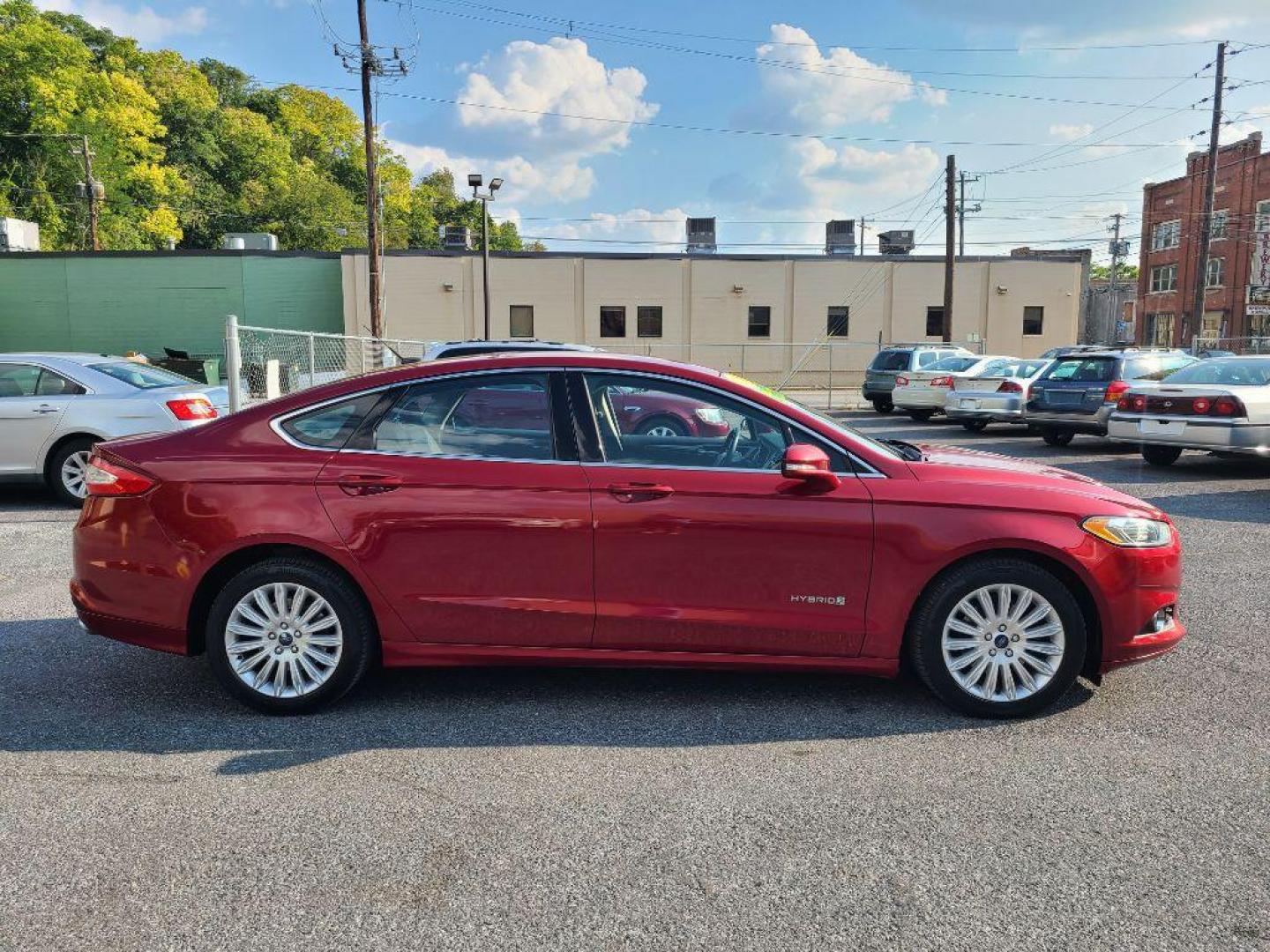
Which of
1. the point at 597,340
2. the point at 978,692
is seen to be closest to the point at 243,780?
the point at 978,692

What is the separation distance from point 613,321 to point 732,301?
4.92 m

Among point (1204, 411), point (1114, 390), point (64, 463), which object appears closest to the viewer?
point (64, 463)

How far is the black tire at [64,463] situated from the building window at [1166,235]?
56.0 meters

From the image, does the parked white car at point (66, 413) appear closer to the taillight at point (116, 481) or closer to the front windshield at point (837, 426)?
the taillight at point (116, 481)

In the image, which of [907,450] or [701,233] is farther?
[701,233]

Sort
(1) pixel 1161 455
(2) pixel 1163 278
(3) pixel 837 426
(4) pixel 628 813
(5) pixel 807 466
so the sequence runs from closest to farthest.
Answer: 1. (4) pixel 628 813
2. (5) pixel 807 466
3. (3) pixel 837 426
4. (1) pixel 1161 455
5. (2) pixel 1163 278

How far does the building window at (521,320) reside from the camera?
125ft

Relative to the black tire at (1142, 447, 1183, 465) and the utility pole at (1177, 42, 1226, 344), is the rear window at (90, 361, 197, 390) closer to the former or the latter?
the black tire at (1142, 447, 1183, 465)

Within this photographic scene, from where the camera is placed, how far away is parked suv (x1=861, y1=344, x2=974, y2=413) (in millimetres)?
22719

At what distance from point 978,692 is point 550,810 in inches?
77.9

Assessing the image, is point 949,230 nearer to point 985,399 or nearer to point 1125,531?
point 985,399

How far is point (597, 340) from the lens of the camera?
126ft

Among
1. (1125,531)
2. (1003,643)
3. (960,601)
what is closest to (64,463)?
(960,601)

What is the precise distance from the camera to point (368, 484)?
4.13m
